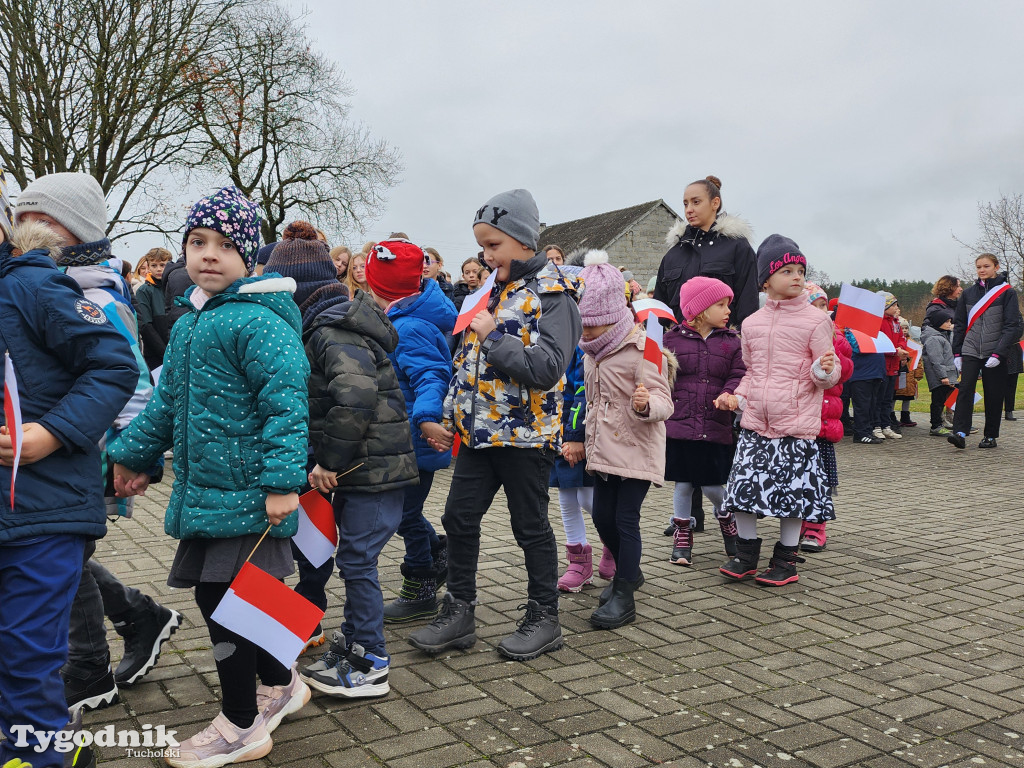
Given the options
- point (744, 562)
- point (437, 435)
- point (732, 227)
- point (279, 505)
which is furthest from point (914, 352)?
point (279, 505)

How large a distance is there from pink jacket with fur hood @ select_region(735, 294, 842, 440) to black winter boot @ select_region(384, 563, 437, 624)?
216 centimetres

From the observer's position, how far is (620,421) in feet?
15.3

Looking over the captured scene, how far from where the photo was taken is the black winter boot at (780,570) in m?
5.22

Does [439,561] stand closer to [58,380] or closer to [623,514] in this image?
[623,514]

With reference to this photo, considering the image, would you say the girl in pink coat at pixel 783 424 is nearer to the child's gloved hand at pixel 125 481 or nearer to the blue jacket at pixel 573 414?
the blue jacket at pixel 573 414

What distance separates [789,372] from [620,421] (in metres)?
1.25

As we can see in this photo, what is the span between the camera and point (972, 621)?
15.1 ft

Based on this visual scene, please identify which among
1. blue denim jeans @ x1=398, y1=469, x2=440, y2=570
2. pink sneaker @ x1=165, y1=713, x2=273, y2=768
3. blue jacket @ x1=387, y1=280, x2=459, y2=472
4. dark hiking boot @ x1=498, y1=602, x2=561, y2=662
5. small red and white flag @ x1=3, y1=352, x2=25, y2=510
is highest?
blue jacket @ x1=387, y1=280, x2=459, y2=472

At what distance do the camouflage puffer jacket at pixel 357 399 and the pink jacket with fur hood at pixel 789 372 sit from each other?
2.51 m

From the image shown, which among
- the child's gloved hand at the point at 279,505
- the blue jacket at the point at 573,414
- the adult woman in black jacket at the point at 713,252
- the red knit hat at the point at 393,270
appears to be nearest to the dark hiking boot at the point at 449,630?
the blue jacket at the point at 573,414

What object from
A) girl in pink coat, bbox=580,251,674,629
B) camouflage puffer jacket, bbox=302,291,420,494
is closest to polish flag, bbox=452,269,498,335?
camouflage puffer jacket, bbox=302,291,420,494

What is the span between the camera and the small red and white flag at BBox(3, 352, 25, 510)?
97.4 inches

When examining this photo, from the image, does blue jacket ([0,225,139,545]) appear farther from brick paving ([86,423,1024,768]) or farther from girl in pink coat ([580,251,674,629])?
girl in pink coat ([580,251,674,629])

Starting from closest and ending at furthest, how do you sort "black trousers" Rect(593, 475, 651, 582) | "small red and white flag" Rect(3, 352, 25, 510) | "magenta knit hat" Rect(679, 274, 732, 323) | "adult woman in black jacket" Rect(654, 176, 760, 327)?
"small red and white flag" Rect(3, 352, 25, 510) → "black trousers" Rect(593, 475, 651, 582) → "magenta knit hat" Rect(679, 274, 732, 323) → "adult woman in black jacket" Rect(654, 176, 760, 327)
